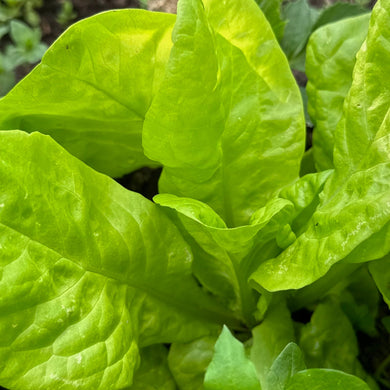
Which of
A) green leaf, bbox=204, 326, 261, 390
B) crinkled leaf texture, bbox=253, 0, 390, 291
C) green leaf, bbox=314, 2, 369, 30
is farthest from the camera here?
green leaf, bbox=314, 2, 369, 30

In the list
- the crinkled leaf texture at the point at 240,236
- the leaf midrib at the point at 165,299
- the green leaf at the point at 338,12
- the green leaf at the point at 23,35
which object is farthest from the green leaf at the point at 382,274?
the green leaf at the point at 23,35

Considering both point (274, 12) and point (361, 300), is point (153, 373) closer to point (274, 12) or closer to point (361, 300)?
point (361, 300)

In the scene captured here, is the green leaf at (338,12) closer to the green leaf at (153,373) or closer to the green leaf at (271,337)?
the green leaf at (271,337)

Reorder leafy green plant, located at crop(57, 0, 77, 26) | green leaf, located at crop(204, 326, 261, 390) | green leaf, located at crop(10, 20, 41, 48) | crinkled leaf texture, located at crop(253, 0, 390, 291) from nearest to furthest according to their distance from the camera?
1. green leaf, located at crop(204, 326, 261, 390)
2. crinkled leaf texture, located at crop(253, 0, 390, 291)
3. green leaf, located at crop(10, 20, 41, 48)
4. leafy green plant, located at crop(57, 0, 77, 26)

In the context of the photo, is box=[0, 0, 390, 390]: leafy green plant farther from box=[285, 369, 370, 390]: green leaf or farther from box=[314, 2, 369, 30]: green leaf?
box=[314, 2, 369, 30]: green leaf

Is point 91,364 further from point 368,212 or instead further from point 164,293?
point 368,212

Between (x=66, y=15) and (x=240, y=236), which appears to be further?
(x=66, y=15)

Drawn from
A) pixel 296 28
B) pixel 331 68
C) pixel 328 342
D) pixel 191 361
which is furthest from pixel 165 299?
pixel 296 28

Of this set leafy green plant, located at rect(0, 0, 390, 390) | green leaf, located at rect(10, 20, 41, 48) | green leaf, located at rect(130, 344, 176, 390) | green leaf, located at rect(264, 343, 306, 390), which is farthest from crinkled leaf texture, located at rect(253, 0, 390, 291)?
green leaf, located at rect(10, 20, 41, 48)
